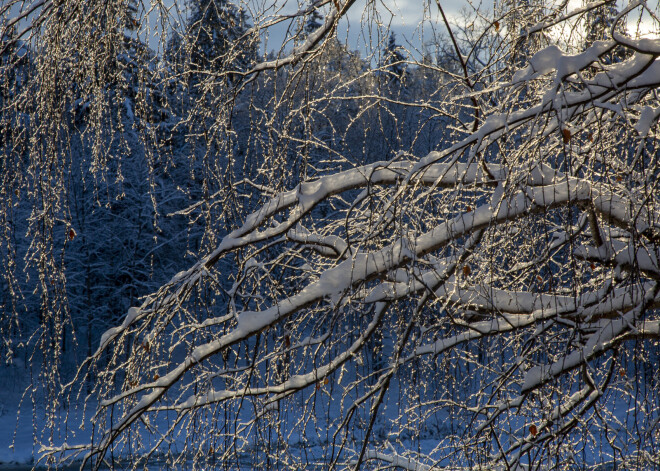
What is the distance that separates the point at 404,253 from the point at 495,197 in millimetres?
333

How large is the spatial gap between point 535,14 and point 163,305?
1.77 meters

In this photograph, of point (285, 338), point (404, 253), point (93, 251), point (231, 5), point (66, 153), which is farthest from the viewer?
point (93, 251)

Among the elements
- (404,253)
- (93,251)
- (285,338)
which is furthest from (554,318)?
(93,251)

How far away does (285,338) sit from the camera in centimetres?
231

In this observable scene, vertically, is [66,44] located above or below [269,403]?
above

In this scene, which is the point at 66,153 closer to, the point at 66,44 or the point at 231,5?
the point at 66,44

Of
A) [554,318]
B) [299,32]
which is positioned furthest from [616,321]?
[299,32]

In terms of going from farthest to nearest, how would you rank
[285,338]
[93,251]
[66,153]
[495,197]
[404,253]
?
[93,251], [285,338], [66,153], [404,253], [495,197]

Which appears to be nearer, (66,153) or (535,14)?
(66,153)

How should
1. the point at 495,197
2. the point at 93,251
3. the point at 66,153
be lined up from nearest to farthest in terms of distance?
the point at 495,197
the point at 66,153
the point at 93,251

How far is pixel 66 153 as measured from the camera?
202cm

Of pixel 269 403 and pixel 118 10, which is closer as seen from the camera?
pixel 118 10

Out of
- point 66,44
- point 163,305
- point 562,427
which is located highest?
point 66,44

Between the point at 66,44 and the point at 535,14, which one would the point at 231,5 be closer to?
the point at 66,44
